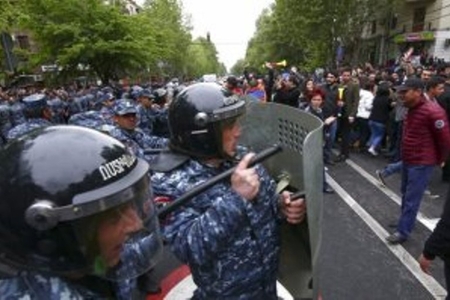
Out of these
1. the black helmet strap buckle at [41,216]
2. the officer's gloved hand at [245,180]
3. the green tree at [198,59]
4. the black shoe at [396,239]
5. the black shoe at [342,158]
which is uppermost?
the black helmet strap buckle at [41,216]

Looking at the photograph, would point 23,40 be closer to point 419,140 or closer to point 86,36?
point 86,36

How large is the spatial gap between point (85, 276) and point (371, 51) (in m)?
40.0

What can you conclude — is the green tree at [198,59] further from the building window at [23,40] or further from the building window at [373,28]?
the building window at [373,28]

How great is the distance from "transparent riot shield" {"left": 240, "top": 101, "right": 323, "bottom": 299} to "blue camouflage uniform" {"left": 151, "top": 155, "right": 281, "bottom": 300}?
10 cm

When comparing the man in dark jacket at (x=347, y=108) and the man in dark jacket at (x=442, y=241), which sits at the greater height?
the man in dark jacket at (x=442, y=241)

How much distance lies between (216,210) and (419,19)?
3269 cm

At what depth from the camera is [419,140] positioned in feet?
15.6

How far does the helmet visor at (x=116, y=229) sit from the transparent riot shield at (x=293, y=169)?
552mm

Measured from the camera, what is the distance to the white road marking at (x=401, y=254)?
13.7ft

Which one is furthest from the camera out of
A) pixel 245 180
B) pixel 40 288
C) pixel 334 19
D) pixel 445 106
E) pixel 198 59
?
pixel 198 59

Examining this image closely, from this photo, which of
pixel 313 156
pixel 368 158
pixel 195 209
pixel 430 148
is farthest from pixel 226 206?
pixel 368 158

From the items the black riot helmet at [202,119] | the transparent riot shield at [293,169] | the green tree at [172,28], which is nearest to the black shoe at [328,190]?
the transparent riot shield at [293,169]

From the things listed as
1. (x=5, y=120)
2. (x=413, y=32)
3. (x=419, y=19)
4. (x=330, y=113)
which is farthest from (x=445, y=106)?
(x=419, y=19)

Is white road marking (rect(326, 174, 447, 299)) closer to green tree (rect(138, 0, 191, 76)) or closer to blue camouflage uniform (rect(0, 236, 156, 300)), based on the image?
blue camouflage uniform (rect(0, 236, 156, 300))
